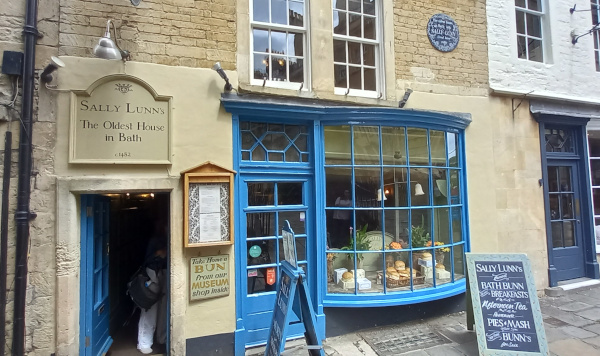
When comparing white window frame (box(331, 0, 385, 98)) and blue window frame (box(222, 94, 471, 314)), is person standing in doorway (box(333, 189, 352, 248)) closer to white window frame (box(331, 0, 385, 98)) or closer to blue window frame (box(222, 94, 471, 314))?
blue window frame (box(222, 94, 471, 314))

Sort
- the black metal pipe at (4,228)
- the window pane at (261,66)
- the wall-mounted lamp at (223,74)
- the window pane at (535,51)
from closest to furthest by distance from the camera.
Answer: the black metal pipe at (4,228) → the wall-mounted lamp at (223,74) → the window pane at (261,66) → the window pane at (535,51)

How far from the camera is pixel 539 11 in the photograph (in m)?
6.84

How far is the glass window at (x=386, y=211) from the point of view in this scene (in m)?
4.92

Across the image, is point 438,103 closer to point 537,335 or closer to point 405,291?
point 405,291

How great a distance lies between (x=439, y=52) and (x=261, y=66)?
305cm

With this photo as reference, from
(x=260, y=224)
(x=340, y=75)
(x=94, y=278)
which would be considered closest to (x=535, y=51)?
(x=340, y=75)

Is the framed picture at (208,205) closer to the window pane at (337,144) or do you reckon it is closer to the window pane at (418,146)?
the window pane at (337,144)

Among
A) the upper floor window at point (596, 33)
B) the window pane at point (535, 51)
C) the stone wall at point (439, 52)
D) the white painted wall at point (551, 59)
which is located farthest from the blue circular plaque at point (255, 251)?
the upper floor window at point (596, 33)

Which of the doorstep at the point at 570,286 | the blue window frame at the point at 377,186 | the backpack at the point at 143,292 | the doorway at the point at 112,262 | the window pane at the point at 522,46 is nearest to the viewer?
the doorway at the point at 112,262

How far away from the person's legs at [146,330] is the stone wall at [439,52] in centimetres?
507

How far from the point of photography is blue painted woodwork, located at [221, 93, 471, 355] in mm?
4391

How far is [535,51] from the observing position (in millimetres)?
6797

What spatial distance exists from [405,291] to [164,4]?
202 inches

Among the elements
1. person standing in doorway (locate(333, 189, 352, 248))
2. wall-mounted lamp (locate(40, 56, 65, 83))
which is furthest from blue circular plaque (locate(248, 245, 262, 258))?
wall-mounted lamp (locate(40, 56, 65, 83))
